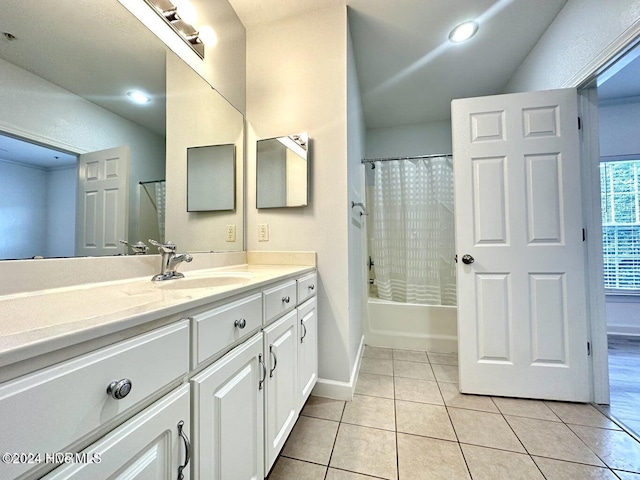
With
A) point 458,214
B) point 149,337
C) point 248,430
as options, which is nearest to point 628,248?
point 458,214

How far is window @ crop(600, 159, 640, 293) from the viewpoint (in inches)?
114

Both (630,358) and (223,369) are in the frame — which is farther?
(630,358)

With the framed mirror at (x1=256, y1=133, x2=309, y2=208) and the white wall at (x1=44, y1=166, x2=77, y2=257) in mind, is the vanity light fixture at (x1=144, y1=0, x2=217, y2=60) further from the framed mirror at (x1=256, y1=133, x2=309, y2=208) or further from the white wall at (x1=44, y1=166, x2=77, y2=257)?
the white wall at (x1=44, y1=166, x2=77, y2=257)

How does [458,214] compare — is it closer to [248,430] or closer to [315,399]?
[315,399]

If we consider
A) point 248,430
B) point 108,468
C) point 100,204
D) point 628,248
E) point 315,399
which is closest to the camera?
point 108,468

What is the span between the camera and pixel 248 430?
0.85 m

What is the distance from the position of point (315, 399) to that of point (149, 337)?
143 cm

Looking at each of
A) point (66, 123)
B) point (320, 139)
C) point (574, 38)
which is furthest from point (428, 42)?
point (66, 123)

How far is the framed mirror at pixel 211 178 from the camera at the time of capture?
4.76 feet

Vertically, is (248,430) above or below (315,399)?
above

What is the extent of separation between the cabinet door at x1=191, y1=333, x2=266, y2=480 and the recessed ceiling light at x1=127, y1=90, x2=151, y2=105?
110 cm

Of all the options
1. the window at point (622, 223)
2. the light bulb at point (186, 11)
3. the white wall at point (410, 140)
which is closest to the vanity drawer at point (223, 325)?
the light bulb at point (186, 11)

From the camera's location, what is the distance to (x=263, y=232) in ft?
5.96

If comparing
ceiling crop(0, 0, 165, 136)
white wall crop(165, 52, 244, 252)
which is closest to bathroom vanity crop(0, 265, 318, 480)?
white wall crop(165, 52, 244, 252)
